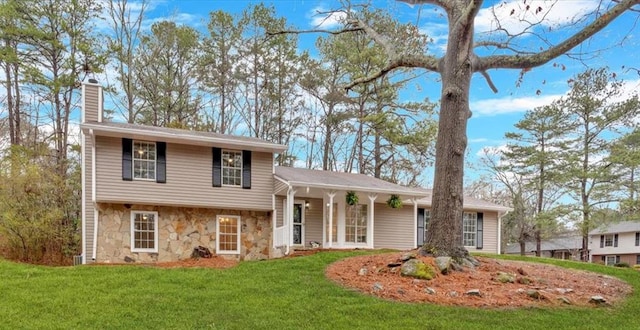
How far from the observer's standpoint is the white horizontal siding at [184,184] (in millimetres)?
12117

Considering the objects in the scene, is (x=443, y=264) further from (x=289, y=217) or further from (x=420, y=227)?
(x=420, y=227)

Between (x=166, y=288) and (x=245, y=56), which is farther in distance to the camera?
(x=245, y=56)

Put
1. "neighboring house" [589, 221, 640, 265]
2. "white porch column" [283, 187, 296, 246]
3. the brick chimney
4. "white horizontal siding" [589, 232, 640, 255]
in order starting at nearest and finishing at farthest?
the brick chimney < "white porch column" [283, 187, 296, 246] < "neighboring house" [589, 221, 640, 265] < "white horizontal siding" [589, 232, 640, 255]

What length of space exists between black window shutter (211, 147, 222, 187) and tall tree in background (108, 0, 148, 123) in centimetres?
900

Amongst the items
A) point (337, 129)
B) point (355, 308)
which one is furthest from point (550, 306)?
point (337, 129)

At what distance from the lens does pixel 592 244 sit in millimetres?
35938

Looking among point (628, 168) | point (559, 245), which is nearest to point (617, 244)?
point (559, 245)

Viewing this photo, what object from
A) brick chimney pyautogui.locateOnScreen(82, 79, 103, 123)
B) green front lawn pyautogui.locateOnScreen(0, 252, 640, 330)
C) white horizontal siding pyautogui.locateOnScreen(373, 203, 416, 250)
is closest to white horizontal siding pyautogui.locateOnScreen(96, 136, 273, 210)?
brick chimney pyautogui.locateOnScreen(82, 79, 103, 123)

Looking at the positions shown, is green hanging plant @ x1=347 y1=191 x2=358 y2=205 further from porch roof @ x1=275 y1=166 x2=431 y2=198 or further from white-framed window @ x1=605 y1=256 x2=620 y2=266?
white-framed window @ x1=605 y1=256 x2=620 y2=266

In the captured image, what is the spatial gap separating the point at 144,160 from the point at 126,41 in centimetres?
1064

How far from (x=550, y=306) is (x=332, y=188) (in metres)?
7.69

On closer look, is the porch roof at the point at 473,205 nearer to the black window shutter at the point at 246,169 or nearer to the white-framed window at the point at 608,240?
the black window shutter at the point at 246,169

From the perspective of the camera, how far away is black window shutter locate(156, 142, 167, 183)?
12648 millimetres

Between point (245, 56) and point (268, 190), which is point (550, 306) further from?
point (245, 56)
